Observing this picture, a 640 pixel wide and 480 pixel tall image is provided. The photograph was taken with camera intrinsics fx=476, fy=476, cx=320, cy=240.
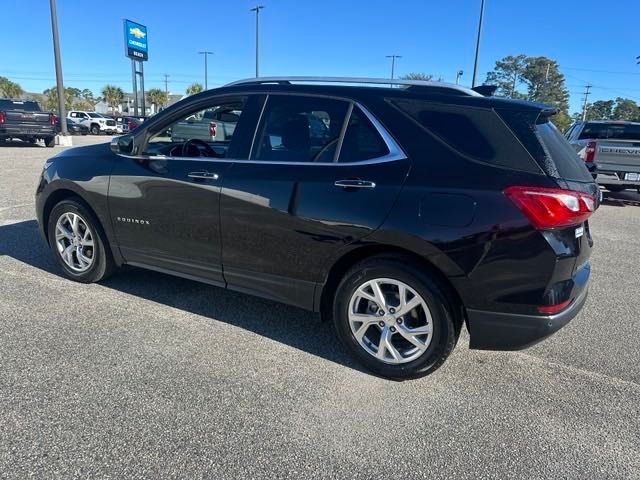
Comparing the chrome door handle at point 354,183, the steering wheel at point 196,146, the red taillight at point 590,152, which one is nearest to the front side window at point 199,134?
the steering wheel at point 196,146

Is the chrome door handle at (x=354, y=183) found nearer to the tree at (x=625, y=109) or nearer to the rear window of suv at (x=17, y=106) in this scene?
the rear window of suv at (x=17, y=106)

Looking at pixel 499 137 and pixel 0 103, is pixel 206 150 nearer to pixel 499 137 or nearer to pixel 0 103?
pixel 499 137

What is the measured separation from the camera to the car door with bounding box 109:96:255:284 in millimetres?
3430

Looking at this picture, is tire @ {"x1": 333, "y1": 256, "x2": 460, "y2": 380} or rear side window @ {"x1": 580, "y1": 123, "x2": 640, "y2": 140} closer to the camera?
tire @ {"x1": 333, "y1": 256, "x2": 460, "y2": 380}

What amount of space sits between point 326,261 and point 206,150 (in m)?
1.69

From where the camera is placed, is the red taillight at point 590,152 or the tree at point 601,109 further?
the tree at point 601,109

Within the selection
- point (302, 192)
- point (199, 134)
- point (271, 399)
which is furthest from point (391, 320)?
point (199, 134)

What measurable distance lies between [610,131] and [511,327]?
9.79 m

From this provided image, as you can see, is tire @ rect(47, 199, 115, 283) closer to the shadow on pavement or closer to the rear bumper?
the shadow on pavement

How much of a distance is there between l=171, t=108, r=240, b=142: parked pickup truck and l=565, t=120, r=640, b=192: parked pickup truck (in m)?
7.90

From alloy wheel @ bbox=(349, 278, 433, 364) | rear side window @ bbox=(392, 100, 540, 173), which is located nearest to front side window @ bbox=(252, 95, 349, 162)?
rear side window @ bbox=(392, 100, 540, 173)

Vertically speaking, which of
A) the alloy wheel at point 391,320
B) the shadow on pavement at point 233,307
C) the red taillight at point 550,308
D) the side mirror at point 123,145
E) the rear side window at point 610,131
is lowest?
the shadow on pavement at point 233,307

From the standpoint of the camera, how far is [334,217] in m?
2.91

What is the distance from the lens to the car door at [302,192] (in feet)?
9.36
